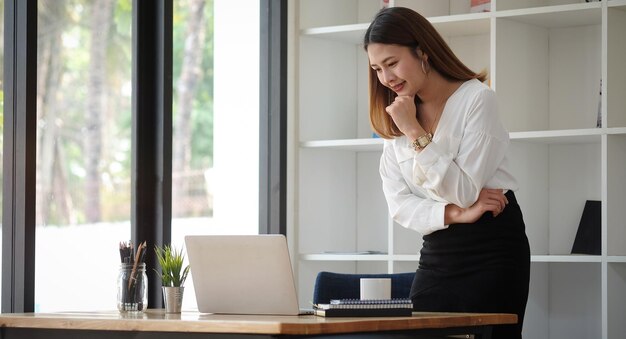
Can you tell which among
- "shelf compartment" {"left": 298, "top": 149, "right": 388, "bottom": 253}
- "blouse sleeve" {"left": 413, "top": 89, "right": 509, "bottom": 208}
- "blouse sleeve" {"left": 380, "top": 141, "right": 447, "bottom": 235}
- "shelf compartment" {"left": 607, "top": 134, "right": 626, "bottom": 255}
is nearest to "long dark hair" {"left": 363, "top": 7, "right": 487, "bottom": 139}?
"blouse sleeve" {"left": 413, "top": 89, "right": 509, "bottom": 208}

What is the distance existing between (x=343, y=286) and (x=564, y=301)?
4.41 feet

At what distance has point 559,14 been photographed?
3.83m

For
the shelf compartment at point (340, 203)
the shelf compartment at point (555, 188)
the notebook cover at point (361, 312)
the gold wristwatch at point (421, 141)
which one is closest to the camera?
the notebook cover at point (361, 312)

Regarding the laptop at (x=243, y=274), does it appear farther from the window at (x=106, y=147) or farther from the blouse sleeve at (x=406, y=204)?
the window at (x=106, y=147)

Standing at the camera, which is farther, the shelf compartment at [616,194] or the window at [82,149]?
the shelf compartment at [616,194]

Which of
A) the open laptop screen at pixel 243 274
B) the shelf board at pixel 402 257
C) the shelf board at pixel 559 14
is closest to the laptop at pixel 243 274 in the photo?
the open laptop screen at pixel 243 274

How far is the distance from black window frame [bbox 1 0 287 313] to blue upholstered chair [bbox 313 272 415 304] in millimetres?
699

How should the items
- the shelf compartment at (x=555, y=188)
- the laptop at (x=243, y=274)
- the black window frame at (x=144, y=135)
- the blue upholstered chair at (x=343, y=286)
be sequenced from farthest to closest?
the shelf compartment at (x=555, y=188) < the blue upholstered chair at (x=343, y=286) < the black window frame at (x=144, y=135) < the laptop at (x=243, y=274)

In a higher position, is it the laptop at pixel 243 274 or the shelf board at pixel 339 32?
the shelf board at pixel 339 32

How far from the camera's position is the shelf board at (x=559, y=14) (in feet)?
12.3

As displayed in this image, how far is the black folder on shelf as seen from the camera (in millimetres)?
3875

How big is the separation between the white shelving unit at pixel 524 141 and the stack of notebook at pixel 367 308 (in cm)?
169

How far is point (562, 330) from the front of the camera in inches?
160

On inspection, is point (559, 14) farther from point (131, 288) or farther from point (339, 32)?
point (131, 288)
